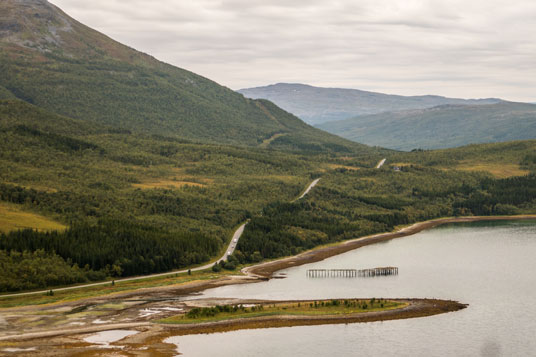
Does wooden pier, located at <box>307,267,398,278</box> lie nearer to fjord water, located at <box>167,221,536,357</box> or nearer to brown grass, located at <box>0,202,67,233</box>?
fjord water, located at <box>167,221,536,357</box>

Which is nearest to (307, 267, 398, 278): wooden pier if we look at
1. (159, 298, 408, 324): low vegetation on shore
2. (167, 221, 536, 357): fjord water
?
(167, 221, 536, 357): fjord water

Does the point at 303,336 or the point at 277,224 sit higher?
the point at 277,224

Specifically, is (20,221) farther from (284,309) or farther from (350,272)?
(350,272)

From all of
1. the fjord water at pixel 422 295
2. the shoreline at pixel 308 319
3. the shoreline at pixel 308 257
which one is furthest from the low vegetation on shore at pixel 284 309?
the shoreline at pixel 308 257

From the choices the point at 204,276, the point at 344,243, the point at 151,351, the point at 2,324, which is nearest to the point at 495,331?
the point at 151,351

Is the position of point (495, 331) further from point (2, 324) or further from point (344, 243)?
point (344, 243)

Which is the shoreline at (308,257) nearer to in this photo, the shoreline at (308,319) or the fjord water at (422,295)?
the fjord water at (422,295)
